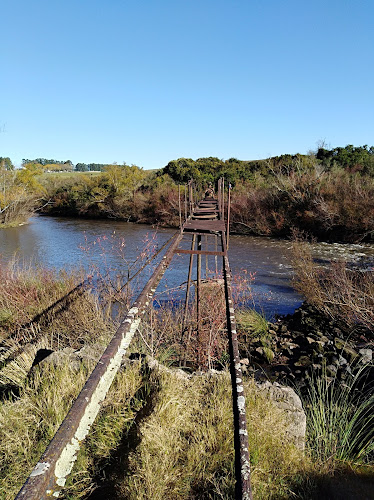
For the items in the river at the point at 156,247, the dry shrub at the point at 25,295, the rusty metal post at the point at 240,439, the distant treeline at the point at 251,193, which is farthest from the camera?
the distant treeline at the point at 251,193

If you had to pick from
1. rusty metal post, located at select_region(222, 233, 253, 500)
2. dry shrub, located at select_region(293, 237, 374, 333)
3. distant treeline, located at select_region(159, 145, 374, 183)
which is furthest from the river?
distant treeline, located at select_region(159, 145, 374, 183)

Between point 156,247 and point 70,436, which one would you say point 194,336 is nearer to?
point 70,436

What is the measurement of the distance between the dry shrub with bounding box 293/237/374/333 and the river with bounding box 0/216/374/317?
2.51 feet

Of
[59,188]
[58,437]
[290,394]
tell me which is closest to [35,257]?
[290,394]

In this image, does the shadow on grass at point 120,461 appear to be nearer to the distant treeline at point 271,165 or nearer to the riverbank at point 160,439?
the riverbank at point 160,439

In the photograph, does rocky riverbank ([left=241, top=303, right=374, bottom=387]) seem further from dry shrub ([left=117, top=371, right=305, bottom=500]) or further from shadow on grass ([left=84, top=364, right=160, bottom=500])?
shadow on grass ([left=84, top=364, right=160, bottom=500])

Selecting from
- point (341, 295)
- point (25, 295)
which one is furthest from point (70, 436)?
point (341, 295)

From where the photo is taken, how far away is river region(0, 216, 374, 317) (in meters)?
12.4

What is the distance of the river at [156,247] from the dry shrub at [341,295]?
0.76 metres

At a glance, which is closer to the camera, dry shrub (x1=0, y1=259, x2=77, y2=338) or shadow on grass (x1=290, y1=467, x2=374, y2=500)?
shadow on grass (x1=290, y1=467, x2=374, y2=500)

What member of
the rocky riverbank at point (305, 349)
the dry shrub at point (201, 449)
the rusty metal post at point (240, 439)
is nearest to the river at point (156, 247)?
the rocky riverbank at point (305, 349)

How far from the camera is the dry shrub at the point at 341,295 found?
9078 millimetres

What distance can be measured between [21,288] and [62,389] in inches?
234

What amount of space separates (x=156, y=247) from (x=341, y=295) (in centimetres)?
775
